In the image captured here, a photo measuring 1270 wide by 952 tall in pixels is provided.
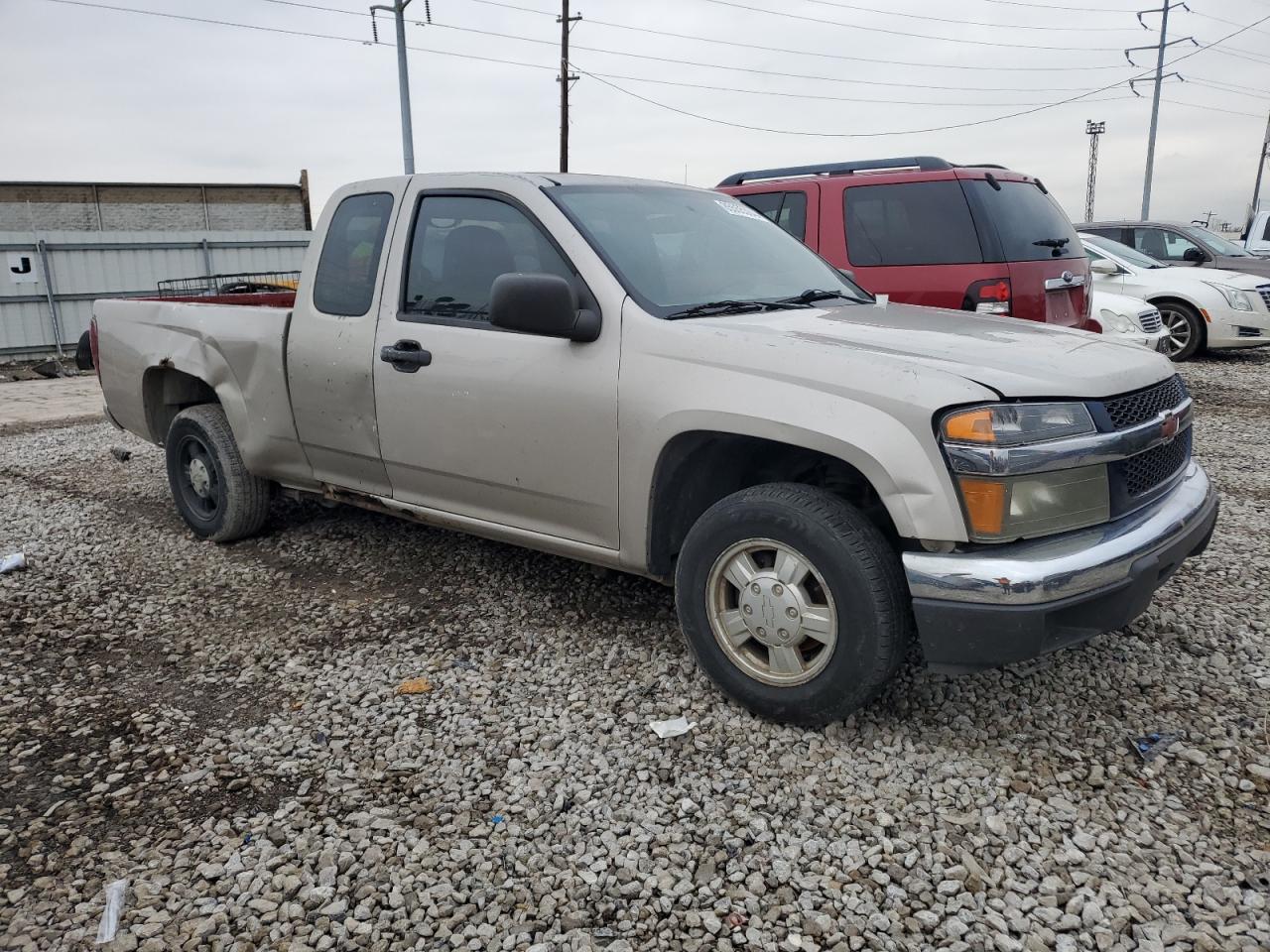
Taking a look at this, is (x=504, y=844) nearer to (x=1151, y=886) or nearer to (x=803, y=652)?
(x=803, y=652)

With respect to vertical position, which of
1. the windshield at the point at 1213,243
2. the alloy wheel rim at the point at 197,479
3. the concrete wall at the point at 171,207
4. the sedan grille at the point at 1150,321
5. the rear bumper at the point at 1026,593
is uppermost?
the concrete wall at the point at 171,207

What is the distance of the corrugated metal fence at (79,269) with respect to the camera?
16.6m

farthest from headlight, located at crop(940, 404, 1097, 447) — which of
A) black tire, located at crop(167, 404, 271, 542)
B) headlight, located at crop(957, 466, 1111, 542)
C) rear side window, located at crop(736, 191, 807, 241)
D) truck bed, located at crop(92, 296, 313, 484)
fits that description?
rear side window, located at crop(736, 191, 807, 241)

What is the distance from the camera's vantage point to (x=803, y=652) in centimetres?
323

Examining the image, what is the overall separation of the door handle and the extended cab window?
16 centimetres

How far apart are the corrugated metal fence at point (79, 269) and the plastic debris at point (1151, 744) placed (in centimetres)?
1624

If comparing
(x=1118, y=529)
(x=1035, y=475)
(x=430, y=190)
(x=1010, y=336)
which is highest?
(x=430, y=190)

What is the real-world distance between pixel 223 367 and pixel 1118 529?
13.6ft

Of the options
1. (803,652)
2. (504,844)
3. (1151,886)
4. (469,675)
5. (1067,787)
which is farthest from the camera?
(469,675)

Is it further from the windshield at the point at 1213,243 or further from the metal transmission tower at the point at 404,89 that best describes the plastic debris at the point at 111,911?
the metal transmission tower at the point at 404,89

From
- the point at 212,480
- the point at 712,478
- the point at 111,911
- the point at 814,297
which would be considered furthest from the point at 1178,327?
the point at 111,911

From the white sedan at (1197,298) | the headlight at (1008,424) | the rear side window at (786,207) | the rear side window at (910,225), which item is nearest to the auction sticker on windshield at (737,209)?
the headlight at (1008,424)

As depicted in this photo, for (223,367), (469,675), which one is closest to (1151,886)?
(469,675)

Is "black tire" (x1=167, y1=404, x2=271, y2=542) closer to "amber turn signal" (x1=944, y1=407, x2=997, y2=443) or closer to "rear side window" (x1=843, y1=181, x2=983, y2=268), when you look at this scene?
"amber turn signal" (x1=944, y1=407, x2=997, y2=443)
